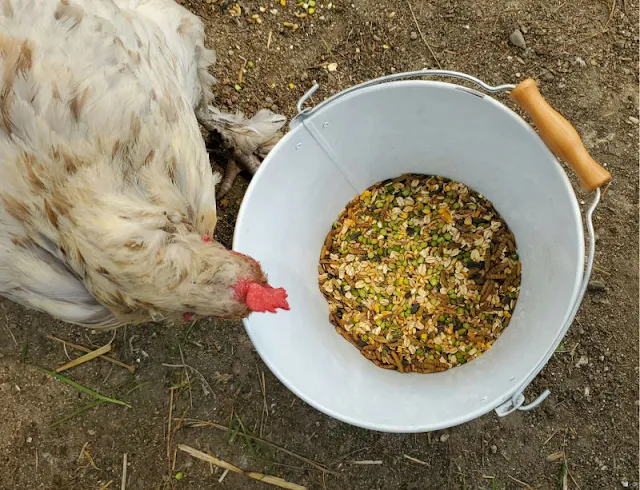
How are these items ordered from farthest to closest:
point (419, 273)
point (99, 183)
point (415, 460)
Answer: point (415, 460)
point (419, 273)
point (99, 183)

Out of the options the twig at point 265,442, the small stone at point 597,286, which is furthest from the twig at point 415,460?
the small stone at point 597,286

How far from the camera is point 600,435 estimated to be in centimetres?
202

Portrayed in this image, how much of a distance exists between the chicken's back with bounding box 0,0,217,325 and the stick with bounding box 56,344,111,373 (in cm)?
78

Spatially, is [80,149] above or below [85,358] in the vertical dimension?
above

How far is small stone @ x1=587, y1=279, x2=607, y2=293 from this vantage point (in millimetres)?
2047

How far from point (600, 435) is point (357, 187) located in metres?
1.33

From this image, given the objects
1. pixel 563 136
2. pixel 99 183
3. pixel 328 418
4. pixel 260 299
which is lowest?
pixel 328 418

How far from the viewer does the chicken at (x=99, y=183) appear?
46.1 inches

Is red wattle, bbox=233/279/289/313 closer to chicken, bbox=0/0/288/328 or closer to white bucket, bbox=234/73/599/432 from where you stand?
chicken, bbox=0/0/288/328

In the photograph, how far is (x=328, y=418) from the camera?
2.05 meters

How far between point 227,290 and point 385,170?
3.02 ft

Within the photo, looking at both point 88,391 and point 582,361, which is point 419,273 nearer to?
point 582,361

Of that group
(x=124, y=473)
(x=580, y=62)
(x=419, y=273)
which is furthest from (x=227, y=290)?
(x=580, y=62)

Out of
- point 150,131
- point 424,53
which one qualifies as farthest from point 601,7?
point 150,131
